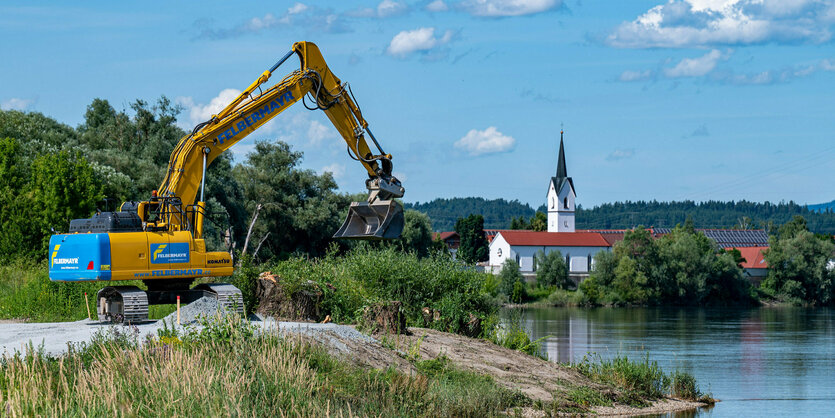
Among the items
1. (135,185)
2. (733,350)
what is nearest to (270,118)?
(733,350)

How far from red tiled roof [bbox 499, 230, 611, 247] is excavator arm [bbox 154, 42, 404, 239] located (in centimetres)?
10167

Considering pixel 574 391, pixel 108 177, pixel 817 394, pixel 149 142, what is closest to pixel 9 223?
pixel 108 177

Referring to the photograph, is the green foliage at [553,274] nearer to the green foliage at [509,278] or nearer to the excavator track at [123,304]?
the green foliage at [509,278]

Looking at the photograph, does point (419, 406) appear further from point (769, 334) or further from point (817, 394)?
point (769, 334)

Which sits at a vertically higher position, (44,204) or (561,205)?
(561,205)

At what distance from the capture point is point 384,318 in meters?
20.6

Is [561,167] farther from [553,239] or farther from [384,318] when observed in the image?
[384,318]

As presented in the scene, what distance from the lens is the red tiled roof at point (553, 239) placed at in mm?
124875

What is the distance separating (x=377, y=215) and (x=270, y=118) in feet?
10.5

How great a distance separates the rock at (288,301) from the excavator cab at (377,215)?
167cm

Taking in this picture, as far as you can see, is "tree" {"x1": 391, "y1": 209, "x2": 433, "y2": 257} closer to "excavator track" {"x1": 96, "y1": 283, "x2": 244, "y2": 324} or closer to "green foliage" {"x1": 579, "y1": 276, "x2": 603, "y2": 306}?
"green foliage" {"x1": 579, "y1": 276, "x2": 603, "y2": 306}

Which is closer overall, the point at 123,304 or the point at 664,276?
the point at 123,304

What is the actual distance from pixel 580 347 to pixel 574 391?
1699cm

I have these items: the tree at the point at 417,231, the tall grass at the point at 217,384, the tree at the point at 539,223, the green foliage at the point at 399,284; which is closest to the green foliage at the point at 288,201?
the tree at the point at 417,231
